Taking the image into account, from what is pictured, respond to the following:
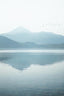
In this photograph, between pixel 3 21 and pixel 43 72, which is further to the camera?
pixel 3 21

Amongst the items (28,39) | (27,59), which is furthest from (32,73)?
(28,39)

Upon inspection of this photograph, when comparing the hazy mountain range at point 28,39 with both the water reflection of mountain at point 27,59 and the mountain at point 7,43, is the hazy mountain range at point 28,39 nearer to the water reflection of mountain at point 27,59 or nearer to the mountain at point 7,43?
the mountain at point 7,43

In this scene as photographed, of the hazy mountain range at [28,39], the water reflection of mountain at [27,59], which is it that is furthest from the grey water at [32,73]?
the hazy mountain range at [28,39]

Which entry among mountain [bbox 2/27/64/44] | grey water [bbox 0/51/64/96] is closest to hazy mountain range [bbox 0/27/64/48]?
mountain [bbox 2/27/64/44]

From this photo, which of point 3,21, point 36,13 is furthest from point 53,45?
point 3,21

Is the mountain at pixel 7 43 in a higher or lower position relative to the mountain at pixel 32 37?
lower

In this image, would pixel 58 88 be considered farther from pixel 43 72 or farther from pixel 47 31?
pixel 47 31

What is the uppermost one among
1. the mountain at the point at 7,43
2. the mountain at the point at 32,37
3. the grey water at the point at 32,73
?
the mountain at the point at 32,37

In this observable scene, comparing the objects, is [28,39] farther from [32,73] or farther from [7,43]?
[32,73]
